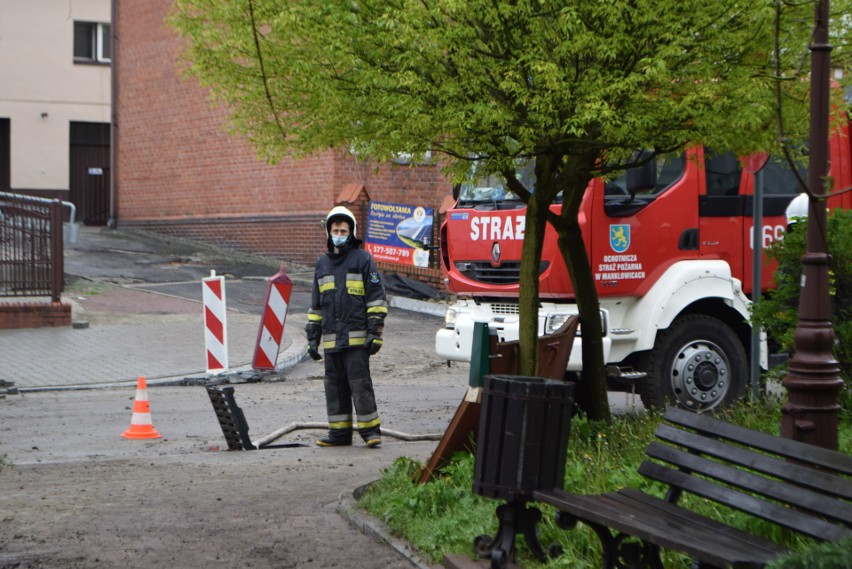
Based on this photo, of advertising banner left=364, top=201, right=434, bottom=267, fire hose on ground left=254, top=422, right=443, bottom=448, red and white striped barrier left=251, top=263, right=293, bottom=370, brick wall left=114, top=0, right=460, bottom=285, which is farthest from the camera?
brick wall left=114, top=0, right=460, bottom=285

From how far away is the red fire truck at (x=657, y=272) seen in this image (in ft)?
37.8

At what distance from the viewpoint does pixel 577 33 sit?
7422mm

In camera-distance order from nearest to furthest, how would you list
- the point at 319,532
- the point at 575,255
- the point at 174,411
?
the point at 319,532, the point at 575,255, the point at 174,411

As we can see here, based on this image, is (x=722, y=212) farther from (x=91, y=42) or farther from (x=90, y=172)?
(x=91, y=42)

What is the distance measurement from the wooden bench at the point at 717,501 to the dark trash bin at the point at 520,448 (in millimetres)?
191

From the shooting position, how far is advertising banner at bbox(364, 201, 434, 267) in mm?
22797

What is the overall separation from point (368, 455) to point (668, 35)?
430 centimetres

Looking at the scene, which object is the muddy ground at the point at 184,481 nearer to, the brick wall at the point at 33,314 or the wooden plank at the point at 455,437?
the wooden plank at the point at 455,437

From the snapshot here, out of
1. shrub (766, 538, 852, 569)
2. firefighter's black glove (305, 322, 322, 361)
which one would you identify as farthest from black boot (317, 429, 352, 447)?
shrub (766, 538, 852, 569)

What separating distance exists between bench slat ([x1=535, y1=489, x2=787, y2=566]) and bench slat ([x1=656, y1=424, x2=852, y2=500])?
29 cm

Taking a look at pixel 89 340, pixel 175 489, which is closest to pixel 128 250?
pixel 89 340

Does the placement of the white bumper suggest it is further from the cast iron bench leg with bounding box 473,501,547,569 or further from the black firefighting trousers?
the cast iron bench leg with bounding box 473,501,547,569

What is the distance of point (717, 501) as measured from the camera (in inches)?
210

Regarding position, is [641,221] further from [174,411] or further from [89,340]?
[89,340]
